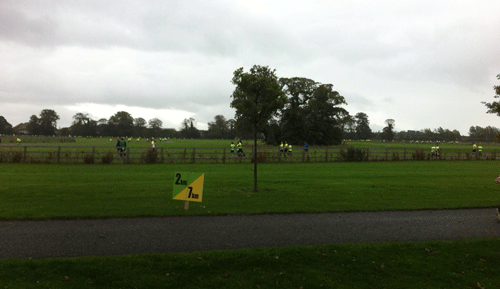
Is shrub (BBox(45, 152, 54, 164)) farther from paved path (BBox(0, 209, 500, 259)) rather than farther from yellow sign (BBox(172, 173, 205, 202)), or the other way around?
yellow sign (BBox(172, 173, 205, 202))

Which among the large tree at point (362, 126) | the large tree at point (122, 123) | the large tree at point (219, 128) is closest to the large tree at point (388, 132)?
the large tree at point (362, 126)

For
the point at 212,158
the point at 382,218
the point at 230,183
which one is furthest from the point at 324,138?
the point at 382,218

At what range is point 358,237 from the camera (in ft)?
21.4

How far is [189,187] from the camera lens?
8.07m

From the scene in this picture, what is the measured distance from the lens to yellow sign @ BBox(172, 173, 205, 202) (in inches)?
316

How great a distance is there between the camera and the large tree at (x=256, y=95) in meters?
10.6

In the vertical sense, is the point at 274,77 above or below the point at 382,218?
above

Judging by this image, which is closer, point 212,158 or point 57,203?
point 57,203

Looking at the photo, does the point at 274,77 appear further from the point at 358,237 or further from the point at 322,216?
the point at 358,237

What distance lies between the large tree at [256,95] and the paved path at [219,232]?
148 inches

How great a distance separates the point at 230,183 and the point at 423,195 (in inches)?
298

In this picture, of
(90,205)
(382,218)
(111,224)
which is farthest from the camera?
(90,205)

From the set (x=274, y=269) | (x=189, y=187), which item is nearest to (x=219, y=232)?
(x=189, y=187)

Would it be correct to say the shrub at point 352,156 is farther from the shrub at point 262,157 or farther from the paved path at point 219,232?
the paved path at point 219,232
